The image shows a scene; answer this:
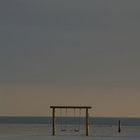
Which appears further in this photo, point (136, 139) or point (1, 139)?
point (136, 139)

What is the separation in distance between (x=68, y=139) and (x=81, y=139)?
3.75 ft

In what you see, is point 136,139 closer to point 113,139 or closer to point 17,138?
point 113,139

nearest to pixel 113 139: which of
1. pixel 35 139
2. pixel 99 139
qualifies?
pixel 99 139

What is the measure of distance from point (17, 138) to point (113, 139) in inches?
287

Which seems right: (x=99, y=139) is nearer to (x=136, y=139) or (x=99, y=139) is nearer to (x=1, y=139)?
(x=136, y=139)

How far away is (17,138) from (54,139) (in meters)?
2.95

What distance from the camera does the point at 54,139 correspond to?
→ 2221 inches

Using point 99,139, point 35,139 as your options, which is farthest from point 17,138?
point 99,139

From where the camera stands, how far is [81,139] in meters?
57.2

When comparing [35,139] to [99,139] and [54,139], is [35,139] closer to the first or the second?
[54,139]

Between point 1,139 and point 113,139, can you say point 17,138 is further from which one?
point 113,139

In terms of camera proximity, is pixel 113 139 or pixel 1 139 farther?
pixel 113 139

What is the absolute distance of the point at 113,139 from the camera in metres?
58.8

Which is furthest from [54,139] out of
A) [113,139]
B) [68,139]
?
[113,139]
